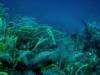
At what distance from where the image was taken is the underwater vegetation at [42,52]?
5.08 m

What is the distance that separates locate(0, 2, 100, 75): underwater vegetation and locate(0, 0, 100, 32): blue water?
130 centimetres

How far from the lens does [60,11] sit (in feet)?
28.5

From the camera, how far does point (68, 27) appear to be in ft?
26.2

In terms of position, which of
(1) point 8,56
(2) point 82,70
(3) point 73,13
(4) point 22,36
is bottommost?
(2) point 82,70

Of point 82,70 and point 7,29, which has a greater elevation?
point 7,29

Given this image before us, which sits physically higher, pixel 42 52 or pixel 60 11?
pixel 60 11

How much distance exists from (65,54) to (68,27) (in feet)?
7.95

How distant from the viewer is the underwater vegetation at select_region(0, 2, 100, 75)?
200 inches

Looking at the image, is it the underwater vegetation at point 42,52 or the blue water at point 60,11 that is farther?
the blue water at point 60,11

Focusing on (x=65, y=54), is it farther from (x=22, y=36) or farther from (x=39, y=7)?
(x=39, y=7)

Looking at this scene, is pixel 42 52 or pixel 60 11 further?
pixel 60 11

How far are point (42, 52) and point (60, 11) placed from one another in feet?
11.6

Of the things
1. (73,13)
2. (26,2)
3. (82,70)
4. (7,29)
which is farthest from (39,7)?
(82,70)

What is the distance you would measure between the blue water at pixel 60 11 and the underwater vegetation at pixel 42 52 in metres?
1.30
